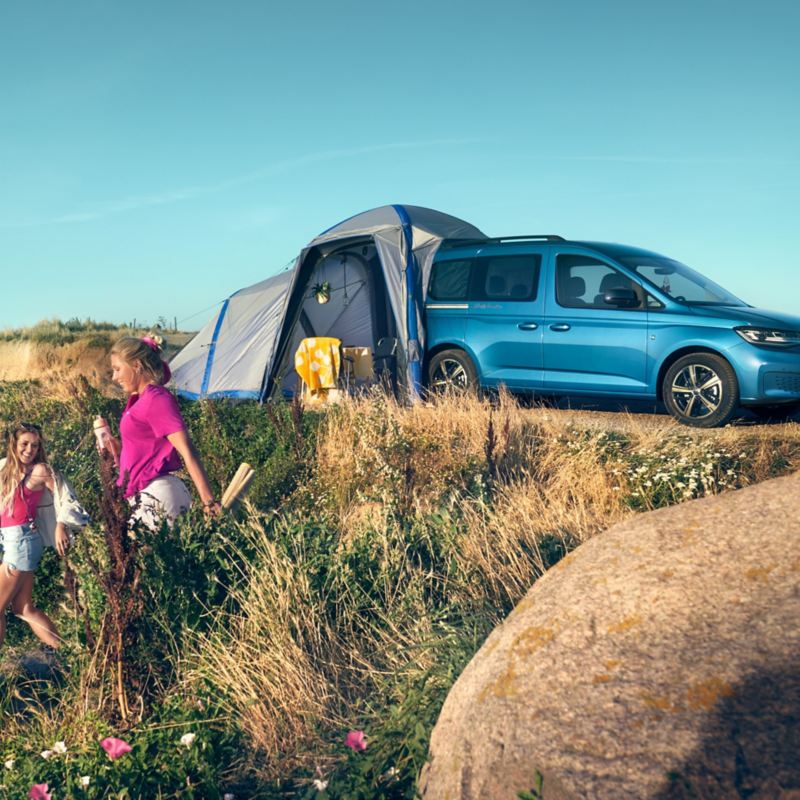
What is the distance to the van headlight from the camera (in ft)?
32.0

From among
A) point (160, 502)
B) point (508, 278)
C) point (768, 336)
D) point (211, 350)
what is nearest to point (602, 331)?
point (508, 278)

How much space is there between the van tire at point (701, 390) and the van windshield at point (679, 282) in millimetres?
697

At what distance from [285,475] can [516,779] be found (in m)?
6.70

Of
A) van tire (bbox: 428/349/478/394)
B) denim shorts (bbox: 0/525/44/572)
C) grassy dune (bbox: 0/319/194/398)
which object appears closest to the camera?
denim shorts (bbox: 0/525/44/572)

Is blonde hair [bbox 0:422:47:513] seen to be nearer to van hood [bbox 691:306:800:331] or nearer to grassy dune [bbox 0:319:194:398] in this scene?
van hood [bbox 691:306:800:331]

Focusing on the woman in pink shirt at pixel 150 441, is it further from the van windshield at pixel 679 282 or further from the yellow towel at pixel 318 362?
the yellow towel at pixel 318 362

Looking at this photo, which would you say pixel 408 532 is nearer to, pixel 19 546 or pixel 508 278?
pixel 19 546

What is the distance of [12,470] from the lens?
19.7ft

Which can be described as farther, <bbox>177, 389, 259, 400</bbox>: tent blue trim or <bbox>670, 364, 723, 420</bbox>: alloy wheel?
<bbox>177, 389, 259, 400</bbox>: tent blue trim

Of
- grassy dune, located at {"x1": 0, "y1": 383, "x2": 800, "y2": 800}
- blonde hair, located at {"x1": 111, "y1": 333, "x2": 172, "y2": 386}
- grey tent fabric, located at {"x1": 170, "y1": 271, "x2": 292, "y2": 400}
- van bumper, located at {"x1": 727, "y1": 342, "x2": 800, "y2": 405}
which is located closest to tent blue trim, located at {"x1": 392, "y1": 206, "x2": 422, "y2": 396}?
grey tent fabric, located at {"x1": 170, "y1": 271, "x2": 292, "y2": 400}

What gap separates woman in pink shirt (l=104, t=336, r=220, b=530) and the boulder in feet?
9.41

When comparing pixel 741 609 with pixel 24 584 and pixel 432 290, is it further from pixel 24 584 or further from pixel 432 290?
pixel 432 290

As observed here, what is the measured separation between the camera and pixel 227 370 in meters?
14.3

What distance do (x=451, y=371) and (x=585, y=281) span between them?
2.07 meters
